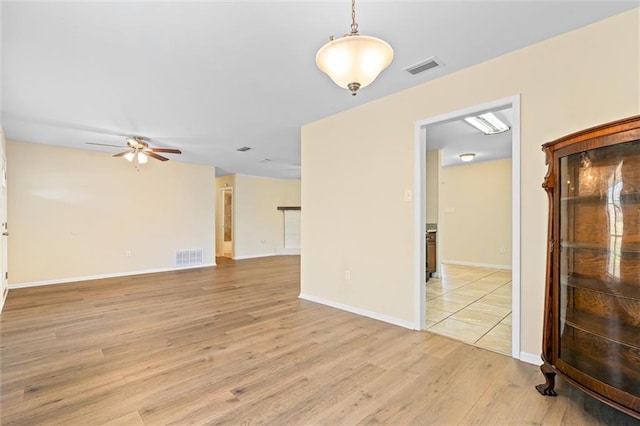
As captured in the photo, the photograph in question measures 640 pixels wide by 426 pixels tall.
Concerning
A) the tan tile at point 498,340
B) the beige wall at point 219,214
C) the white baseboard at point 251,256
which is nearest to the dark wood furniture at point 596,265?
the tan tile at point 498,340

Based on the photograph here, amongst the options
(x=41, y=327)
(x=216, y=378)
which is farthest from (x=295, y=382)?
(x=41, y=327)

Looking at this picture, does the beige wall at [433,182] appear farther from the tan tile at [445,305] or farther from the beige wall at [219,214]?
the beige wall at [219,214]

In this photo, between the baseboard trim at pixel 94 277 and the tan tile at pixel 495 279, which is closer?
the baseboard trim at pixel 94 277

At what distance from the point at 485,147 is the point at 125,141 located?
6567 mm

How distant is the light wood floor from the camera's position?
1801 mm

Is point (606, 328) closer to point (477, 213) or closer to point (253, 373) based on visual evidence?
point (253, 373)

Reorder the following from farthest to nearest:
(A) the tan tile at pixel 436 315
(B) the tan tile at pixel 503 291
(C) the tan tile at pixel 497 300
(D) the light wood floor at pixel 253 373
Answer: (B) the tan tile at pixel 503 291 < (C) the tan tile at pixel 497 300 < (A) the tan tile at pixel 436 315 < (D) the light wood floor at pixel 253 373

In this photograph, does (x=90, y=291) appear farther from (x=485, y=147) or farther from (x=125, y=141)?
(x=485, y=147)

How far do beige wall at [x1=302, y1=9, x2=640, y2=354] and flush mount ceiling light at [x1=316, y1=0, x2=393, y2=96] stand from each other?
1.57 m

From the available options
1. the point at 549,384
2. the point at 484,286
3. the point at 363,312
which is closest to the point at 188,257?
the point at 363,312

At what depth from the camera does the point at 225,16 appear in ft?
6.52

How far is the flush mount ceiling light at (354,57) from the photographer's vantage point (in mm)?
1527

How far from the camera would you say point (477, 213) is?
7426mm

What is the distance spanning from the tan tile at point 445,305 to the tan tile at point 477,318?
13cm
